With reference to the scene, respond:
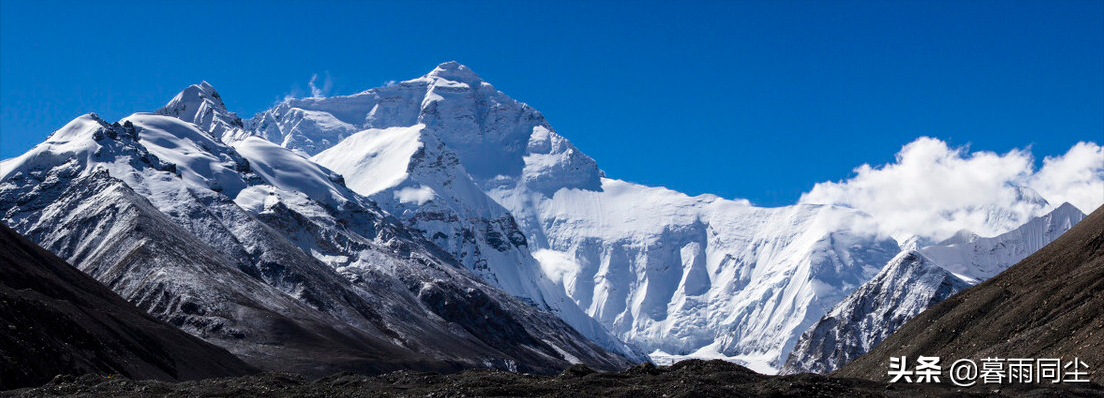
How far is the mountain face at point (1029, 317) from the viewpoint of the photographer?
83.1 m

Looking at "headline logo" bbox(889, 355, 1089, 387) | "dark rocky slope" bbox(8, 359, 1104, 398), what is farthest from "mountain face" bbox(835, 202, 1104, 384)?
"dark rocky slope" bbox(8, 359, 1104, 398)

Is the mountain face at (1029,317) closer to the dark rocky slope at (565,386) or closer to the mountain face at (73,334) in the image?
the dark rocky slope at (565,386)

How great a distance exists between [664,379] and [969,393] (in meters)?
18.3

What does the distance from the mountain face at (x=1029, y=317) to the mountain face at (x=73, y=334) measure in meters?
75.9

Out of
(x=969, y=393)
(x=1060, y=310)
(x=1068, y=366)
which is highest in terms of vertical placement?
(x=1060, y=310)

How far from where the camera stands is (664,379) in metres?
71.8

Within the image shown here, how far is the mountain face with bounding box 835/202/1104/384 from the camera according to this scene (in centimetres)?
8306

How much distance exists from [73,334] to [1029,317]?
331 ft

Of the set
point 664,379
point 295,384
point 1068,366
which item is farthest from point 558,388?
point 1068,366

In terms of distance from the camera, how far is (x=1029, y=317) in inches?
3583

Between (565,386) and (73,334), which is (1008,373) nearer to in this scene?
(565,386)

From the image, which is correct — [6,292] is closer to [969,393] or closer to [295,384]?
[295,384]

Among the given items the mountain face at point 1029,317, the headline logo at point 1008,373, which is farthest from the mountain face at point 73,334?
the mountain face at point 1029,317

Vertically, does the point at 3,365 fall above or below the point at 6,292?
below
